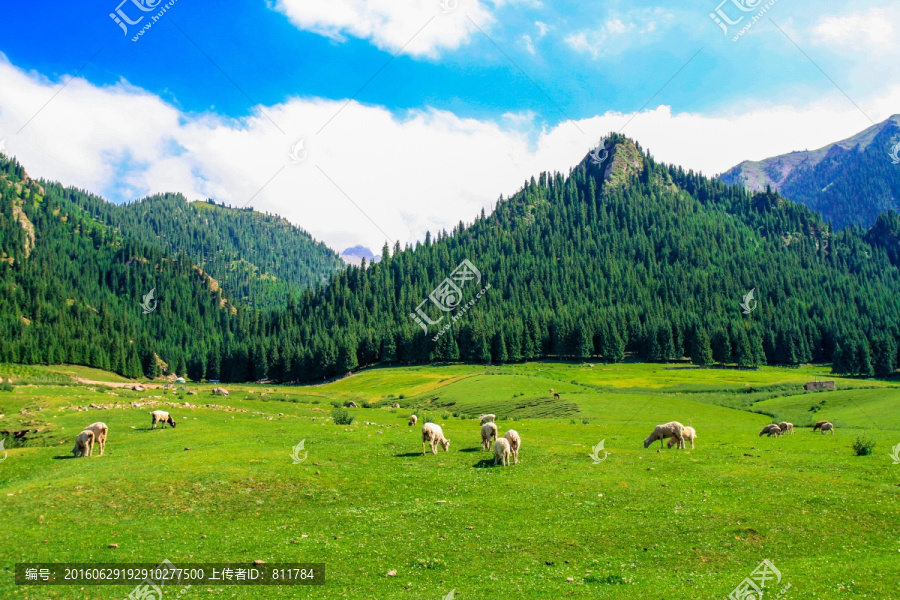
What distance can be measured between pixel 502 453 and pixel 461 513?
806 cm

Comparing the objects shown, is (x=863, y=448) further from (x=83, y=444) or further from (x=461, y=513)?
(x=83, y=444)

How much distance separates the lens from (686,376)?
4877 inches

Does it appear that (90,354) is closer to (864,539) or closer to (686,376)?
(686,376)

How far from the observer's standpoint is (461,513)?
787 inches

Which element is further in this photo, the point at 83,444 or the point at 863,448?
the point at 83,444

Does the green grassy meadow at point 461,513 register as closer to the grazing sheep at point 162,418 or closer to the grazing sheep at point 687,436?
the grazing sheep at point 687,436

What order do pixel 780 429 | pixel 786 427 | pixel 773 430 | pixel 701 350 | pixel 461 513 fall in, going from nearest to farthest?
pixel 461 513 → pixel 773 430 → pixel 780 429 → pixel 786 427 → pixel 701 350

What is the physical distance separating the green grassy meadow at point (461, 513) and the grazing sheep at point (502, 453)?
0.72 meters

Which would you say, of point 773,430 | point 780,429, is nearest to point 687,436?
point 773,430

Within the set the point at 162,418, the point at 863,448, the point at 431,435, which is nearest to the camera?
the point at 863,448

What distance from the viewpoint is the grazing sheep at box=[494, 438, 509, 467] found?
27.6m

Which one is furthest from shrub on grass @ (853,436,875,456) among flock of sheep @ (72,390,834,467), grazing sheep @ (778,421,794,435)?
grazing sheep @ (778,421,794,435)

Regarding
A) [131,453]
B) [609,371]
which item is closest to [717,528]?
[131,453]

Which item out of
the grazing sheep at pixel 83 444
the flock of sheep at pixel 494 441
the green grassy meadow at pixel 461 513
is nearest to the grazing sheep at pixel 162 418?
the green grassy meadow at pixel 461 513
